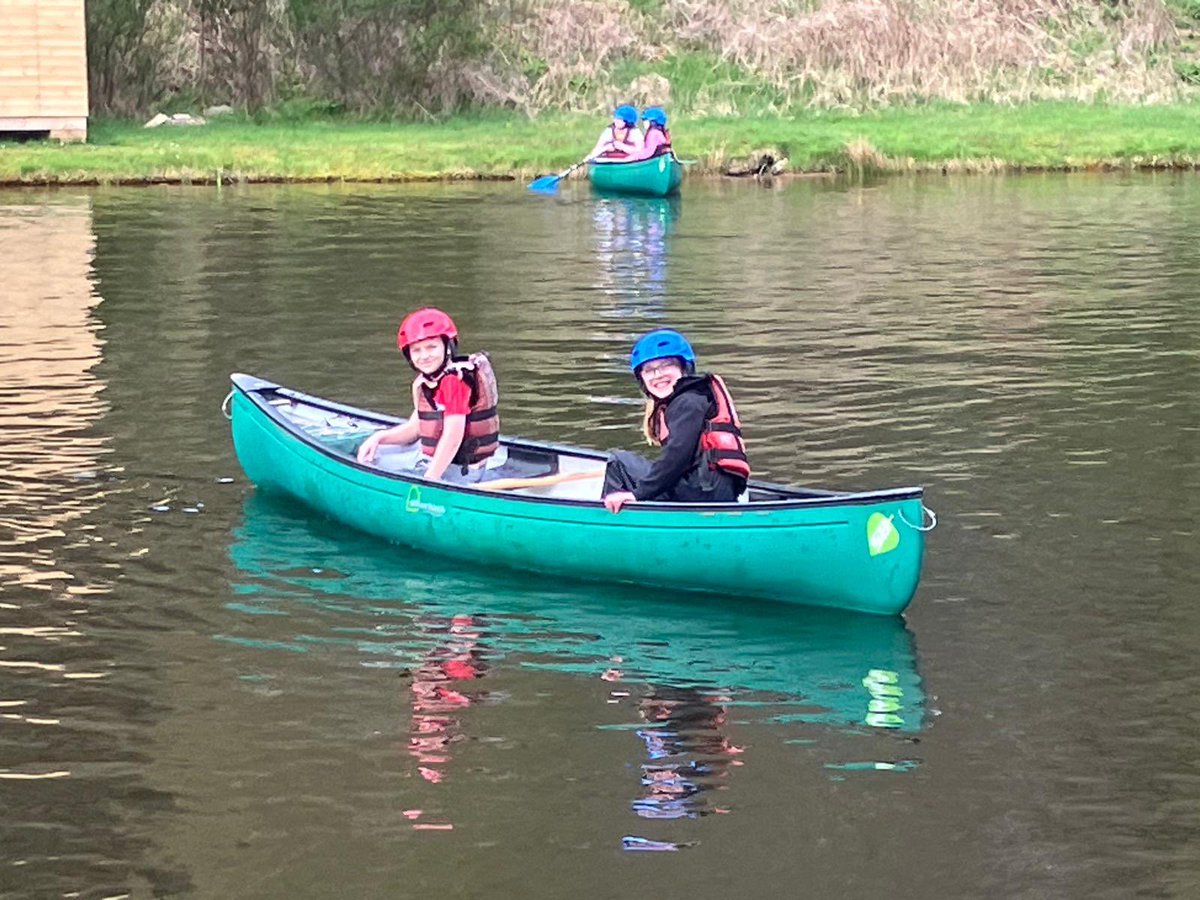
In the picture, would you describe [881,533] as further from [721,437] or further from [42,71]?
[42,71]

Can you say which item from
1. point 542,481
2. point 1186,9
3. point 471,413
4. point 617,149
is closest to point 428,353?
point 471,413

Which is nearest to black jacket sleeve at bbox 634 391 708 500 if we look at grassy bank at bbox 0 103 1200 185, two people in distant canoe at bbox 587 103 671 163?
two people in distant canoe at bbox 587 103 671 163

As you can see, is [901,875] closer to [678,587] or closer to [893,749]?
[893,749]

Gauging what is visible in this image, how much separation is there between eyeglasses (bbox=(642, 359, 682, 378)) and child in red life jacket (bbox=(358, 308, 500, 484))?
156cm

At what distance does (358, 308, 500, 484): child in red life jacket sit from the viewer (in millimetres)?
12188

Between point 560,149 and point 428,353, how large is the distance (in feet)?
81.8

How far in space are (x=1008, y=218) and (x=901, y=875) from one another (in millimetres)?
22690

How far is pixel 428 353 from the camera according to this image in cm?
1219

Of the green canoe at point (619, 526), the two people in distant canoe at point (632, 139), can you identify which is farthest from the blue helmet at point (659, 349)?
the two people in distant canoe at point (632, 139)

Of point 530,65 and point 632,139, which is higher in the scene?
point 530,65

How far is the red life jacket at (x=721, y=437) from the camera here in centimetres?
1095

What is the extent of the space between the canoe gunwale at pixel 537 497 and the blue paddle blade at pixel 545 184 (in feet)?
63.4

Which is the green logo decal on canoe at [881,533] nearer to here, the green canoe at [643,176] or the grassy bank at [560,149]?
the green canoe at [643,176]

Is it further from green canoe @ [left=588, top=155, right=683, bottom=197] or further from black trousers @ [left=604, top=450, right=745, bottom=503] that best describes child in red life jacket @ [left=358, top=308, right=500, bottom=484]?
green canoe @ [left=588, top=155, right=683, bottom=197]
